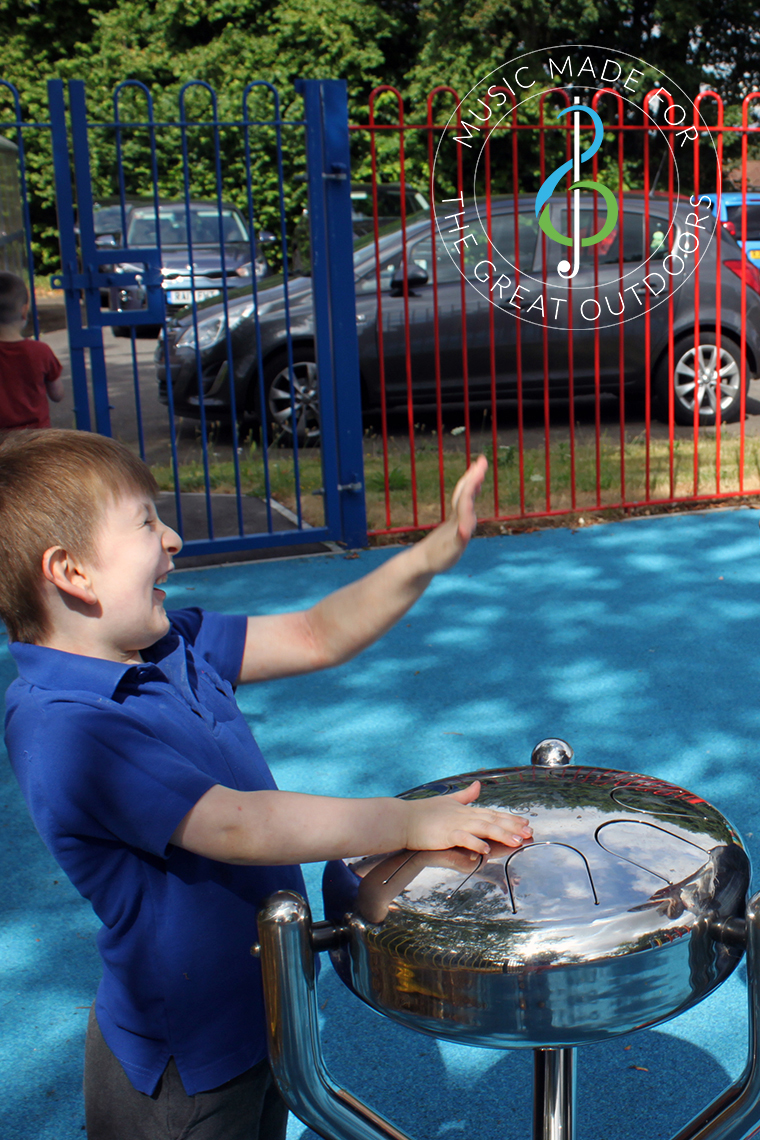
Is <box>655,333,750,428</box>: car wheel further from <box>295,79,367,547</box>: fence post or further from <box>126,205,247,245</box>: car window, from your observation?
<box>126,205,247,245</box>: car window

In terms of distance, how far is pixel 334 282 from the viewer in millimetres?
5570

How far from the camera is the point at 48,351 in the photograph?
5406mm

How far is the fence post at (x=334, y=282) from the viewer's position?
5.41 metres

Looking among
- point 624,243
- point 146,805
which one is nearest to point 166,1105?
point 146,805

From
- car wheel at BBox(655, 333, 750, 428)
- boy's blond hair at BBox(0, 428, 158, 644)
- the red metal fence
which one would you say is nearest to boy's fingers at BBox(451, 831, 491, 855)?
boy's blond hair at BBox(0, 428, 158, 644)

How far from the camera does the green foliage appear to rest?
19.0 m

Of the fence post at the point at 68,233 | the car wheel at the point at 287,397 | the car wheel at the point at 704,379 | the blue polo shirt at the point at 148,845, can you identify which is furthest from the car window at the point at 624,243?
the blue polo shirt at the point at 148,845

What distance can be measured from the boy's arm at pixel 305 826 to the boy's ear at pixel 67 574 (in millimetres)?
276

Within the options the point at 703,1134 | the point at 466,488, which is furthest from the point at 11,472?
the point at 703,1134

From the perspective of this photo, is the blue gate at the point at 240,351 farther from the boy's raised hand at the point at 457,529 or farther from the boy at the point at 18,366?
the boy's raised hand at the point at 457,529

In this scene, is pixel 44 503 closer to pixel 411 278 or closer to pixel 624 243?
pixel 411 278

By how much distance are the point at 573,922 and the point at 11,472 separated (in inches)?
31.3

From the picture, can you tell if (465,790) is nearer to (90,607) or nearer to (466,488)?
(466,488)

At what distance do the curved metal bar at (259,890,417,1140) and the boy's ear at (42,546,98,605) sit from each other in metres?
0.41
